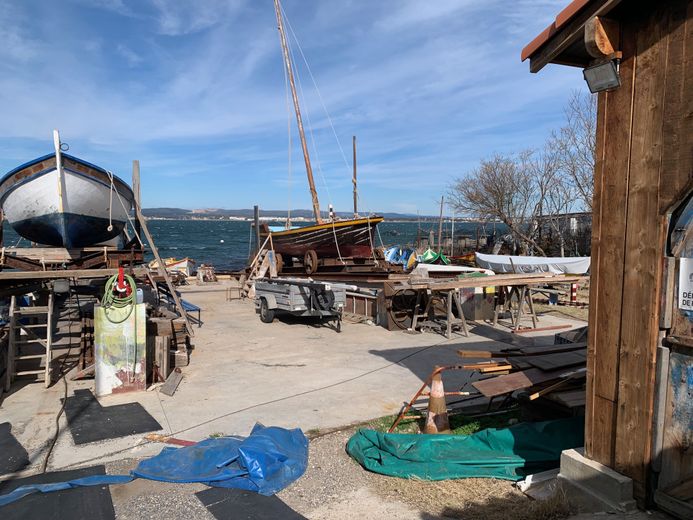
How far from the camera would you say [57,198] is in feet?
42.2

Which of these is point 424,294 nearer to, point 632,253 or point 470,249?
point 632,253

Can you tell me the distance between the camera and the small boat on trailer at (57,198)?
13.0m

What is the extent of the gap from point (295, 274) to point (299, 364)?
10.2 m

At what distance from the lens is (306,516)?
465 cm

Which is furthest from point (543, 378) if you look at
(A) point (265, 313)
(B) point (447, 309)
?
(A) point (265, 313)

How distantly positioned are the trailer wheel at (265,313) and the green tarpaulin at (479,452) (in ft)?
32.5

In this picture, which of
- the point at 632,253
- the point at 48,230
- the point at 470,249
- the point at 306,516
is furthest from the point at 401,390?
the point at 470,249

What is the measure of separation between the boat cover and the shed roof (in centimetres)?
1632

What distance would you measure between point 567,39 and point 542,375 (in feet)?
11.8

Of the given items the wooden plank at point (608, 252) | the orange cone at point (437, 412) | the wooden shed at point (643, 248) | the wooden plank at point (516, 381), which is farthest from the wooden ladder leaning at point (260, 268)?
the wooden shed at point (643, 248)

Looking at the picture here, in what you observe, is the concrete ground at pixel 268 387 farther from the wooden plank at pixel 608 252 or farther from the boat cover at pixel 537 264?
the boat cover at pixel 537 264

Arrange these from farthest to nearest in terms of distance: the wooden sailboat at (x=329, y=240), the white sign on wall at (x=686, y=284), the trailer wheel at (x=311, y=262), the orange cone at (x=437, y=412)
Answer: the wooden sailboat at (x=329, y=240) → the trailer wheel at (x=311, y=262) → the orange cone at (x=437, y=412) → the white sign on wall at (x=686, y=284)

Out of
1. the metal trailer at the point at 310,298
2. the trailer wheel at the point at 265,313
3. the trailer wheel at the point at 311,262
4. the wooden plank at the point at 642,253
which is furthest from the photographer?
the trailer wheel at the point at 311,262

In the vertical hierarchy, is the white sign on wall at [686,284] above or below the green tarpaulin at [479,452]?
above
